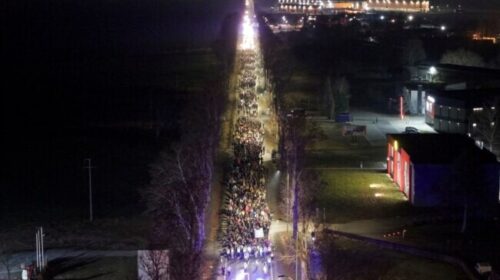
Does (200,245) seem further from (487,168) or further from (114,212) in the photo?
(487,168)

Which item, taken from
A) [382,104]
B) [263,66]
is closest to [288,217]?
[382,104]

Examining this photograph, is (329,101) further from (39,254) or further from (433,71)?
(39,254)

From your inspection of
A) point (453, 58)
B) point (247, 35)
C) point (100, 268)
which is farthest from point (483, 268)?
point (247, 35)

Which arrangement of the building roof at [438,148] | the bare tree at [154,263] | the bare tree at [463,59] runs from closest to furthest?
1. the bare tree at [154,263]
2. the building roof at [438,148]
3. the bare tree at [463,59]

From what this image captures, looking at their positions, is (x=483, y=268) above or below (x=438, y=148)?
below

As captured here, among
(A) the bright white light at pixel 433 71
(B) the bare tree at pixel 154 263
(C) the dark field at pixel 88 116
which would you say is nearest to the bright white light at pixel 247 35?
(C) the dark field at pixel 88 116

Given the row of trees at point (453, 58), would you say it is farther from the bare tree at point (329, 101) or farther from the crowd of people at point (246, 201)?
the crowd of people at point (246, 201)

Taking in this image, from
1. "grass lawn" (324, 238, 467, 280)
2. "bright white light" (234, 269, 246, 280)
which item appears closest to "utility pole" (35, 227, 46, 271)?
"bright white light" (234, 269, 246, 280)
